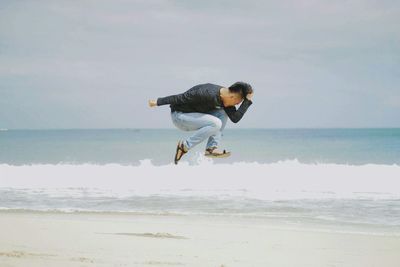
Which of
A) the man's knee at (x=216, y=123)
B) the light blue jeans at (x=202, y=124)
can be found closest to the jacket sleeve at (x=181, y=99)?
the light blue jeans at (x=202, y=124)

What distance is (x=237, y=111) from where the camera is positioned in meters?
5.36

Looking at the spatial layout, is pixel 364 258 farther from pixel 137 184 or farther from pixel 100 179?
pixel 100 179

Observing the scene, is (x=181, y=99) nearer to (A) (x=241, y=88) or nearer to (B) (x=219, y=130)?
(B) (x=219, y=130)

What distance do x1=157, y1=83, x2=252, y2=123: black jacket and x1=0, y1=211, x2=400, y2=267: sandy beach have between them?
154 inches

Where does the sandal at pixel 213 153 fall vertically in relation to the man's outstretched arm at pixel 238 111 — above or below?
below

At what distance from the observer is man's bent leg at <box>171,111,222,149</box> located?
5.47 meters

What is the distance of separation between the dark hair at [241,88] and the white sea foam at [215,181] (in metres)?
12.5

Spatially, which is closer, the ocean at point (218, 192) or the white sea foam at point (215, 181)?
the ocean at point (218, 192)

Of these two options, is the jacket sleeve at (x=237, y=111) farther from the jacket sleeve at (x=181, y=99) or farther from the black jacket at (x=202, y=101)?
the jacket sleeve at (x=181, y=99)

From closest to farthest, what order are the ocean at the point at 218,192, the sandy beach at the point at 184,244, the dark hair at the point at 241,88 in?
1. the dark hair at the point at 241,88
2. the sandy beach at the point at 184,244
3. the ocean at the point at 218,192

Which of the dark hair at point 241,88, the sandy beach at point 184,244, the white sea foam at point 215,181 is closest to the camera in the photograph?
the dark hair at point 241,88

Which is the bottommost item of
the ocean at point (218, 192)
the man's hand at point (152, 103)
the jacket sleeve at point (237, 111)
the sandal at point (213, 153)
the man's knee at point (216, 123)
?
the sandal at point (213, 153)

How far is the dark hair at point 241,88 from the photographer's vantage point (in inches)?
201

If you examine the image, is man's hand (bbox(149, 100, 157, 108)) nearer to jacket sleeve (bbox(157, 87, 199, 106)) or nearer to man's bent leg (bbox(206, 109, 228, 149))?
jacket sleeve (bbox(157, 87, 199, 106))
